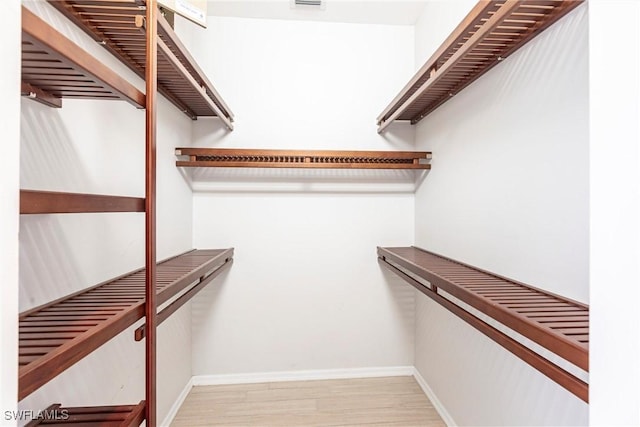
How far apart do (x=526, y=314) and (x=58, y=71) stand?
126 centimetres

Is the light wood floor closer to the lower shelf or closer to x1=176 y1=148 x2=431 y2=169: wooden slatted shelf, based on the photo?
the lower shelf

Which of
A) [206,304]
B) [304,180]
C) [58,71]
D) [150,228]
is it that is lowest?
[206,304]

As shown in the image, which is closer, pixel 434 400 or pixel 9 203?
pixel 9 203

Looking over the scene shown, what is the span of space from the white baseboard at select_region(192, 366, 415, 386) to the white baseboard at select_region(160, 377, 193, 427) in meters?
0.07

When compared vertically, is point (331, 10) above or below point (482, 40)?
above

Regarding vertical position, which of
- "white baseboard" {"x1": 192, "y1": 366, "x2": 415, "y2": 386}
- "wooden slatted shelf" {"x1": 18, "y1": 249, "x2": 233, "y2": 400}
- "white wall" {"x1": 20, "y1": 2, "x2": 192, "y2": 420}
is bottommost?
"white baseboard" {"x1": 192, "y1": 366, "x2": 415, "y2": 386}

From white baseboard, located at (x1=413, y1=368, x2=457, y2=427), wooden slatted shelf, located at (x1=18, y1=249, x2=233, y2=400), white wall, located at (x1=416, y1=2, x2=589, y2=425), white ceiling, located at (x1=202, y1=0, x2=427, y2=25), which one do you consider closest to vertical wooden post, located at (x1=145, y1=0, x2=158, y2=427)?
wooden slatted shelf, located at (x1=18, y1=249, x2=233, y2=400)

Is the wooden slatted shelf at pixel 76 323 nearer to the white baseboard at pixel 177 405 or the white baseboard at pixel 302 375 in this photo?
the white baseboard at pixel 177 405

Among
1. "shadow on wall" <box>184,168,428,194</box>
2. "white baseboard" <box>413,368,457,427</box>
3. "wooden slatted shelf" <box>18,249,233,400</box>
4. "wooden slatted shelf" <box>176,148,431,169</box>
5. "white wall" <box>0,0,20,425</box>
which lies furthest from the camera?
"shadow on wall" <box>184,168,428,194</box>

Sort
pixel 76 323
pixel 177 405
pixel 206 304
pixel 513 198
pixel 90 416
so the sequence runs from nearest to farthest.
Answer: pixel 76 323, pixel 90 416, pixel 513 198, pixel 177 405, pixel 206 304

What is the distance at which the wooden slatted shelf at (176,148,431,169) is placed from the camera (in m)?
1.99

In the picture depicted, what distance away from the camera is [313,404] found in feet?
6.43
